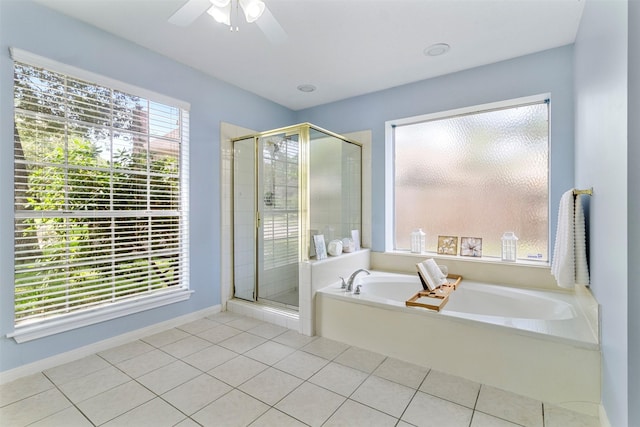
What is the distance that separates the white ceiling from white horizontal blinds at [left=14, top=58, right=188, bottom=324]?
57 centimetres

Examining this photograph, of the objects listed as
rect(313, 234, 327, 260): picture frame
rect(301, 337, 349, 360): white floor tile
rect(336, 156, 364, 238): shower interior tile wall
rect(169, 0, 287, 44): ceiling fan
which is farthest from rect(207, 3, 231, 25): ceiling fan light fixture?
rect(301, 337, 349, 360): white floor tile

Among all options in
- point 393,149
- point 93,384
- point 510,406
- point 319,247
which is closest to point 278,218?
point 319,247

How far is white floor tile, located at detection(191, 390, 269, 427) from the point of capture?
63.2 inches

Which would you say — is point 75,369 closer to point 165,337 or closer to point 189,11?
point 165,337

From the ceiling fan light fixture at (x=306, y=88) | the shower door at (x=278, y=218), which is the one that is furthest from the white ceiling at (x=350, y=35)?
the shower door at (x=278, y=218)

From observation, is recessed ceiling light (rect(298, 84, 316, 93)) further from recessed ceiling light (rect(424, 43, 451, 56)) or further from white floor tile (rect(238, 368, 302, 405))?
white floor tile (rect(238, 368, 302, 405))

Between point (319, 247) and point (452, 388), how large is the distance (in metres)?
1.61

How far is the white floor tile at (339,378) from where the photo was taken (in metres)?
1.92

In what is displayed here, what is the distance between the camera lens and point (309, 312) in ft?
8.92

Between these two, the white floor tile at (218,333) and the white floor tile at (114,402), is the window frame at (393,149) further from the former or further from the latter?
the white floor tile at (114,402)

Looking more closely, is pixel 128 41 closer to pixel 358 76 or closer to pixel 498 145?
pixel 358 76

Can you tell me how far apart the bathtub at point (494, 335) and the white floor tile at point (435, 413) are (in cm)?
35

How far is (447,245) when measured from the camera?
127 inches

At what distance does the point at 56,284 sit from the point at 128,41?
206 cm
